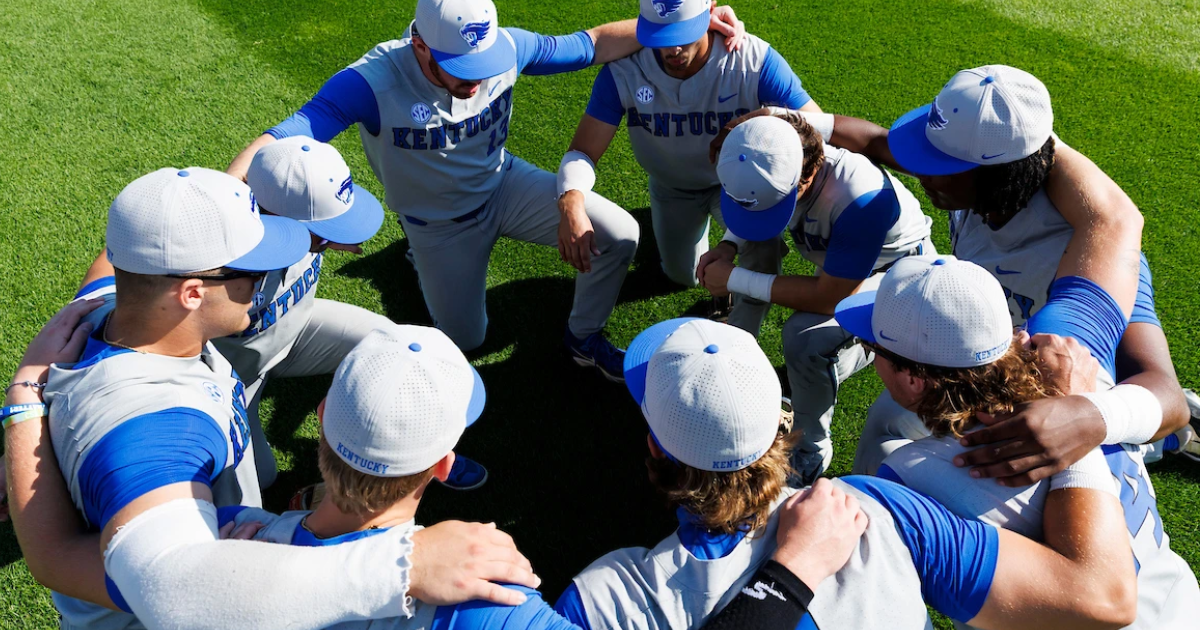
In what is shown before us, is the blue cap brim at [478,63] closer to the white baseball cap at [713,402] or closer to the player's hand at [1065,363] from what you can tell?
the white baseball cap at [713,402]

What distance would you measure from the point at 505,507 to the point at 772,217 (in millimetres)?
1833

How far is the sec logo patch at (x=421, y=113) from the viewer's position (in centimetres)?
411

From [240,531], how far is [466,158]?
265 centimetres

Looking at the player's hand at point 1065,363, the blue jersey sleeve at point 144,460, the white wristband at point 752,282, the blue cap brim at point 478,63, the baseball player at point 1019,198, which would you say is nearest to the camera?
the blue jersey sleeve at point 144,460

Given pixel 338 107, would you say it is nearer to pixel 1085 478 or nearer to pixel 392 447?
pixel 392 447

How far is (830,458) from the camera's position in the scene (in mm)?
3982

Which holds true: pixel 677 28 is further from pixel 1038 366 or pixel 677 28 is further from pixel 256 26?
pixel 256 26

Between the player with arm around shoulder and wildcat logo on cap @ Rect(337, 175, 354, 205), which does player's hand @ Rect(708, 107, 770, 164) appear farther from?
the player with arm around shoulder

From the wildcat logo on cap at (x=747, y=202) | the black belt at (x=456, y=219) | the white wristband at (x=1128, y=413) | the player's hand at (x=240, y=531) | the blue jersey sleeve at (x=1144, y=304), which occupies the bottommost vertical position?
the black belt at (x=456, y=219)

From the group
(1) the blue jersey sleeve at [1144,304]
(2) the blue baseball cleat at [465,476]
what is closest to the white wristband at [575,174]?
(2) the blue baseball cleat at [465,476]

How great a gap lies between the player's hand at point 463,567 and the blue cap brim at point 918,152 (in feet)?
7.23

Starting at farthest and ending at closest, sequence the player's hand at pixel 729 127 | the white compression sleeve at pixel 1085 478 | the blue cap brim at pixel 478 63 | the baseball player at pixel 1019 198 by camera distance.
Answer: the blue cap brim at pixel 478 63 < the player's hand at pixel 729 127 < the baseball player at pixel 1019 198 < the white compression sleeve at pixel 1085 478

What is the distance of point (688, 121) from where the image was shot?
440cm

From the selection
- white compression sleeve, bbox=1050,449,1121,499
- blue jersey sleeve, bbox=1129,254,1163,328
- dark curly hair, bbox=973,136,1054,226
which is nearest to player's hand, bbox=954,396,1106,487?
white compression sleeve, bbox=1050,449,1121,499
